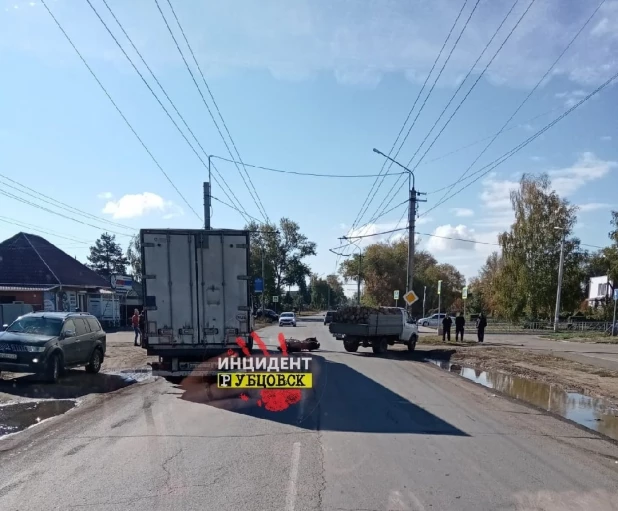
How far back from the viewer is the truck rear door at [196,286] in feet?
37.5

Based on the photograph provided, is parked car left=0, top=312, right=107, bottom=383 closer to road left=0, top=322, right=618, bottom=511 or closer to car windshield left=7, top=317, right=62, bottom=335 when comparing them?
car windshield left=7, top=317, right=62, bottom=335

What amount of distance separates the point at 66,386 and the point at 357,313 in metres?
12.5

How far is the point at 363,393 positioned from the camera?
1134 centimetres

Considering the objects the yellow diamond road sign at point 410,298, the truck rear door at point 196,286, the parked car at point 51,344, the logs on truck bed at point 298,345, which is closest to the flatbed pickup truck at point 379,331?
the yellow diamond road sign at point 410,298

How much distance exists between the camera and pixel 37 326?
1318 cm

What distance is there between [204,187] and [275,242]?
65936 mm

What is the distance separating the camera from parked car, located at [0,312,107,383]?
1193 cm

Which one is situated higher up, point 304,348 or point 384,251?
point 384,251

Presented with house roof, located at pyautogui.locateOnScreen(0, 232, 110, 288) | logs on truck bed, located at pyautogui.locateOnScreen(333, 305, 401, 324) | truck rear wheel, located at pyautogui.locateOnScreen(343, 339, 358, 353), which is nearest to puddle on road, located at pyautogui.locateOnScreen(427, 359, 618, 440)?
logs on truck bed, located at pyautogui.locateOnScreen(333, 305, 401, 324)

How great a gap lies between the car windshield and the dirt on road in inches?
509

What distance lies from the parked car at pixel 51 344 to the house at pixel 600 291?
4157 centimetres

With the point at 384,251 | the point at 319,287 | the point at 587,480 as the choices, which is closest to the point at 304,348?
the point at 587,480

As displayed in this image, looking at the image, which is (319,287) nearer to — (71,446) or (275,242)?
(275,242)

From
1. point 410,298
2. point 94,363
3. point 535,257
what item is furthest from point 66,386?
point 535,257
